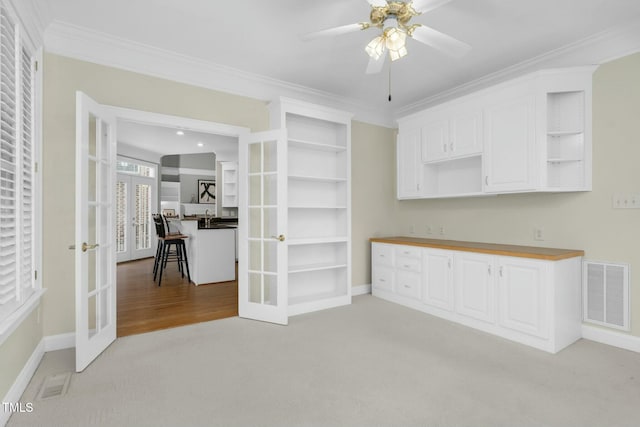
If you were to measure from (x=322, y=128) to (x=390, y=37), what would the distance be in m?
2.19

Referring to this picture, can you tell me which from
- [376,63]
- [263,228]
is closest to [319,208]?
[263,228]

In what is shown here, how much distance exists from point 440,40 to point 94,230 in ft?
10.1

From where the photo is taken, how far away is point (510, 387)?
7.00 feet

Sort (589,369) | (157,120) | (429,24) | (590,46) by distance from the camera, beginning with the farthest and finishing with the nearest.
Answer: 1. (157,120)
2. (590,46)
3. (429,24)
4. (589,369)

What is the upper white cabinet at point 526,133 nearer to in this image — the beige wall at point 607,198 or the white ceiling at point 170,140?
the beige wall at point 607,198

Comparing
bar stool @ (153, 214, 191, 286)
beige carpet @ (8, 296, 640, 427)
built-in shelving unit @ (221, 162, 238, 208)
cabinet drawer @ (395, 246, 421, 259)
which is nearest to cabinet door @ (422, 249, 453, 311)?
cabinet drawer @ (395, 246, 421, 259)

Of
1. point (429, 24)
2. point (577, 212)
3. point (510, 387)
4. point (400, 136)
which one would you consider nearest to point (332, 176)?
point (400, 136)

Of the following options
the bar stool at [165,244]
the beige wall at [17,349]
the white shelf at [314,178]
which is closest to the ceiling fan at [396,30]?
the white shelf at [314,178]

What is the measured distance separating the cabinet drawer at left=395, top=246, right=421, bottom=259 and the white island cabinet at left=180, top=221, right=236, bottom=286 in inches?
115

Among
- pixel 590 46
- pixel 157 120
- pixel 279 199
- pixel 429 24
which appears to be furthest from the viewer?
pixel 279 199

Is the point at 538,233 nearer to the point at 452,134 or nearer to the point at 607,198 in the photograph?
the point at 607,198

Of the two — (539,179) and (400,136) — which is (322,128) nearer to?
(400,136)

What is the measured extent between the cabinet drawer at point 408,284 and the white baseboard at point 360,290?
63 cm

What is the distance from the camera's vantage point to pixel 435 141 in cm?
391
